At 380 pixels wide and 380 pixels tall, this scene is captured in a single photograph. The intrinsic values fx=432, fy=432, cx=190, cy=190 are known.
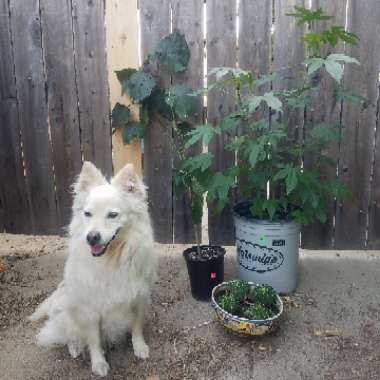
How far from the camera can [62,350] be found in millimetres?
2408

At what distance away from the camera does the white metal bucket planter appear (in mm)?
2746

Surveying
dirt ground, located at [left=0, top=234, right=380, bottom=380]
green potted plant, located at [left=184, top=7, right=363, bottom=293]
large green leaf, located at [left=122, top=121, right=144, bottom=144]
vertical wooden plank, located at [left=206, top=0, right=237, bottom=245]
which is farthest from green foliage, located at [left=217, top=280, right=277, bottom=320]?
large green leaf, located at [left=122, top=121, right=144, bottom=144]

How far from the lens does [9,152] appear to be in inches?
140

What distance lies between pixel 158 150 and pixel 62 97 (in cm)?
86

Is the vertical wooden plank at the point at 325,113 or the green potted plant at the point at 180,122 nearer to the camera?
the green potted plant at the point at 180,122

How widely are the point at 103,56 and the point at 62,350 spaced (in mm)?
2085

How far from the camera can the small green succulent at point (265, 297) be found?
2.51m

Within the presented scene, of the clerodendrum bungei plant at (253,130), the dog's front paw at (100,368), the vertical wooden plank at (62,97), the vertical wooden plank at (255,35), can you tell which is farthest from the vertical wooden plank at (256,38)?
the dog's front paw at (100,368)

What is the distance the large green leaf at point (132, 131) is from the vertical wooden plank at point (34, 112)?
71 centimetres

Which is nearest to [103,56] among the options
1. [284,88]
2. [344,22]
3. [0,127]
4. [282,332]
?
[0,127]

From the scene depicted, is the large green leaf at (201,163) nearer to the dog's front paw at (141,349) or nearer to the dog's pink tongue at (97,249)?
the dog's pink tongue at (97,249)

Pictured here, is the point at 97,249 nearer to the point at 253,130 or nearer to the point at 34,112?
the point at 253,130

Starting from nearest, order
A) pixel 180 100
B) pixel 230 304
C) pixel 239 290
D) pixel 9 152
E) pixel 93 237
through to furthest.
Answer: pixel 93 237 → pixel 230 304 → pixel 239 290 → pixel 180 100 → pixel 9 152

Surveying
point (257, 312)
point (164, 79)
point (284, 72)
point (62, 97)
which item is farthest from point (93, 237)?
point (284, 72)
